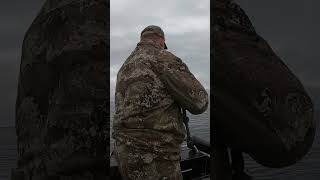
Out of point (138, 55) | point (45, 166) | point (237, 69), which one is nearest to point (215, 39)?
point (237, 69)

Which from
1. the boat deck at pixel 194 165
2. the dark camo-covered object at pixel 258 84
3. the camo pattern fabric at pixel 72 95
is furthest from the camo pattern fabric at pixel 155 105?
the boat deck at pixel 194 165

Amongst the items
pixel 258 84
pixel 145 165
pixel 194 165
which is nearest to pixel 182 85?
pixel 145 165

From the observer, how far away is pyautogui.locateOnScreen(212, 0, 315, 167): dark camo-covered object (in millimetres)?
3504

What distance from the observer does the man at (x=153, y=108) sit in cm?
311

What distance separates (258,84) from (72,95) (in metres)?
1.49

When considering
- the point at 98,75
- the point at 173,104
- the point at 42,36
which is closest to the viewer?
the point at 173,104

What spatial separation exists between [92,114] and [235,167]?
1.30 meters

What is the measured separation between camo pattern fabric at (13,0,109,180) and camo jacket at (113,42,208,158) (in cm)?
33

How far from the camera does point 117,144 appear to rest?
3.27 metres

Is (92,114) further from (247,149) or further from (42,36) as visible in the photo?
(247,149)

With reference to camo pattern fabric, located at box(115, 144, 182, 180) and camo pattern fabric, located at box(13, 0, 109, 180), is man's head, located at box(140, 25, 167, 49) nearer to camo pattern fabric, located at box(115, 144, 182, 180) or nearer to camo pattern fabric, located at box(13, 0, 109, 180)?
camo pattern fabric, located at box(13, 0, 109, 180)

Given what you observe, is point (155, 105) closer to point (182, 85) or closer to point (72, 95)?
point (182, 85)

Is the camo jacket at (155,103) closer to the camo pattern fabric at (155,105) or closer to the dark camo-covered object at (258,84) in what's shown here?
the camo pattern fabric at (155,105)

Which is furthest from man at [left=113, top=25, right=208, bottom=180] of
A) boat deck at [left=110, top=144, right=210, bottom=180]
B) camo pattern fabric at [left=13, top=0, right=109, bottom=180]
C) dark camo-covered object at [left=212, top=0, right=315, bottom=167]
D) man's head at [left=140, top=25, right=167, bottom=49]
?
boat deck at [left=110, top=144, right=210, bottom=180]
